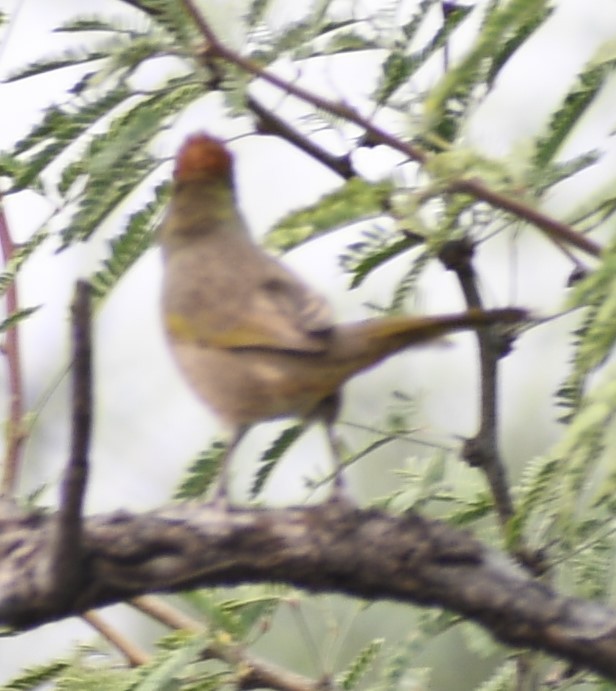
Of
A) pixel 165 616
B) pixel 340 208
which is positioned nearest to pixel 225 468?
pixel 165 616

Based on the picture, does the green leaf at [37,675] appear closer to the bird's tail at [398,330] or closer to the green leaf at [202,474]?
the green leaf at [202,474]

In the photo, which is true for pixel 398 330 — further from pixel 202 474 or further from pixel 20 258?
pixel 20 258

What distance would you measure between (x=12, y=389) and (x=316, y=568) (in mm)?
606

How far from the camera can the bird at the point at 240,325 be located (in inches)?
90.3

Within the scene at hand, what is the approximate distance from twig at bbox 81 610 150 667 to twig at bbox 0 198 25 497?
11.6 inches

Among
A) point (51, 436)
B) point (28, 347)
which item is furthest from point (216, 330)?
point (28, 347)

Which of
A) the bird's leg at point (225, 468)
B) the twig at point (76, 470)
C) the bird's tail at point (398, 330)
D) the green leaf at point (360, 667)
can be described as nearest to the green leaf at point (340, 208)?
the twig at point (76, 470)

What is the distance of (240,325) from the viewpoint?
250 centimetres

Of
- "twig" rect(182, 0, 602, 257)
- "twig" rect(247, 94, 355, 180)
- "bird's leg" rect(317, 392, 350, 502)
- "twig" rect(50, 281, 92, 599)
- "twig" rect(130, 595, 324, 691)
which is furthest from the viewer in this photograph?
"bird's leg" rect(317, 392, 350, 502)

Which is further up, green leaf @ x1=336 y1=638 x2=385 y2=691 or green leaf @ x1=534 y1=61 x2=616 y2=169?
green leaf @ x1=534 y1=61 x2=616 y2=169

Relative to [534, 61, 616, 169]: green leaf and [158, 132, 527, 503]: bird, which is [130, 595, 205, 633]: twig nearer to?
[158, 132, 527, 503]: bird

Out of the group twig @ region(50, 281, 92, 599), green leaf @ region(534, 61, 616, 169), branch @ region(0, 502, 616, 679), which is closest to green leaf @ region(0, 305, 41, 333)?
branch @ region(0, 502, 616, 679)

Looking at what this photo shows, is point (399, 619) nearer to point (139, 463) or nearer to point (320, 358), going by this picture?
point (139, 463)

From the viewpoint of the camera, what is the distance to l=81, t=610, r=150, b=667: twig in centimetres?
223
